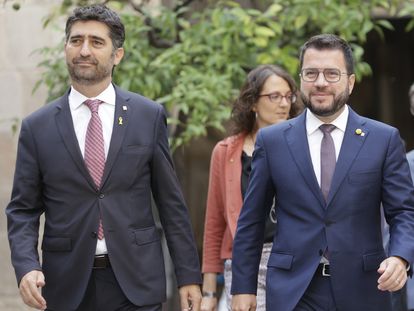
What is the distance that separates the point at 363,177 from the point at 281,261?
23.5 inches

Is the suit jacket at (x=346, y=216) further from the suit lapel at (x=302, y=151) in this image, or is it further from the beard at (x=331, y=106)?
the beard at (x=331, y=106)

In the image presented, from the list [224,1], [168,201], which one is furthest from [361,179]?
[224,1]

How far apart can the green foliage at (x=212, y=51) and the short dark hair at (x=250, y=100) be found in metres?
0.75

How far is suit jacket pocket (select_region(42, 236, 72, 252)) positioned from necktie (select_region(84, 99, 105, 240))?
0.54ft

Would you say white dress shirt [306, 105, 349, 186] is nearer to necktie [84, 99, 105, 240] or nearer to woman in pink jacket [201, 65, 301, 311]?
necktie [84, 99, 105, 240]

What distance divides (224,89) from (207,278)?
5.52 ft

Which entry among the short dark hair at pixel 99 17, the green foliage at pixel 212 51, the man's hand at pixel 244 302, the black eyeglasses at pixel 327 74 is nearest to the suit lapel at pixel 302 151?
the black eyeglasses at pixel 327 74

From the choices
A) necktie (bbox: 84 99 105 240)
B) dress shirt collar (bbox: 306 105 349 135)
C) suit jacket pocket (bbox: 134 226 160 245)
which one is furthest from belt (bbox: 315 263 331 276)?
necktie (bbox: 84 99 105 240)

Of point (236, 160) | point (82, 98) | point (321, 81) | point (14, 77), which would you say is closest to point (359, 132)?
point (321, 81)

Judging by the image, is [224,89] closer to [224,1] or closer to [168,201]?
[224,1]

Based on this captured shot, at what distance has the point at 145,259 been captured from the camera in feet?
21.4

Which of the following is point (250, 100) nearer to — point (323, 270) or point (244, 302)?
point (244, 302)

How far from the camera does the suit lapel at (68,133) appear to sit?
253 inches

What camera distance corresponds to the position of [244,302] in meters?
6.56
